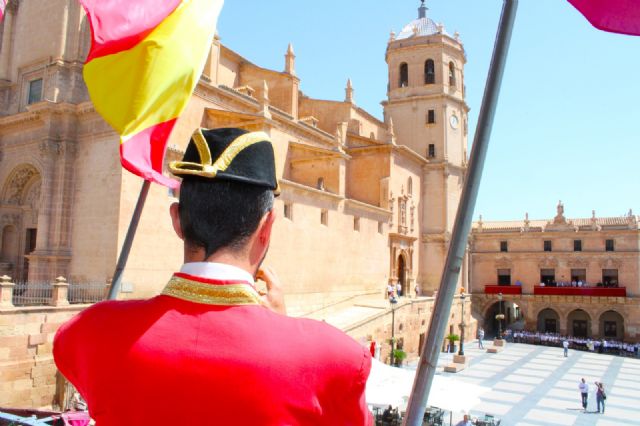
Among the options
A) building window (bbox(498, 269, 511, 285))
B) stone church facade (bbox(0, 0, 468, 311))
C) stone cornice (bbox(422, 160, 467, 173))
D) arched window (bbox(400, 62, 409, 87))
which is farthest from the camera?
building window (bbox(498, 269, 511, 285))

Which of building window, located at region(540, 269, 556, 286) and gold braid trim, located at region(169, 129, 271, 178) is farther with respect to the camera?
building window, located at region(540, 269, 556, 286)

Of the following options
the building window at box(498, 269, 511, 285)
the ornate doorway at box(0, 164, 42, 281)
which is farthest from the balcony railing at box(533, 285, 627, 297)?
the ornate doorway at box(0, 164, 42, 281)

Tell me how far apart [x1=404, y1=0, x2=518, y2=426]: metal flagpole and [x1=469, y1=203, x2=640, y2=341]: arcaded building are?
1752 inches

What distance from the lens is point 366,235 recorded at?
91.4 ft

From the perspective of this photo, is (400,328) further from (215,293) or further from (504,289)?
(215,293)

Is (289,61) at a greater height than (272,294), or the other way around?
(289,61)

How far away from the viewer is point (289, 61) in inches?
1069

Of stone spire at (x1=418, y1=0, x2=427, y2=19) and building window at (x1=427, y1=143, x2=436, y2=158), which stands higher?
stone spire at (x1=418, y1=0, x2=427, y2=19)

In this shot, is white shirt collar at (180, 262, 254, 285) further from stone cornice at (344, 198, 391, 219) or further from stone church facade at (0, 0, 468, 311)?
stone cornice at (344, 198, 391, 219)

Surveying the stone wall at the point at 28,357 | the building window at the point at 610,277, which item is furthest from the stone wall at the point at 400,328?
the building window at the point at 610,277

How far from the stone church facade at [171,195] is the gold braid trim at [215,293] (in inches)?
593

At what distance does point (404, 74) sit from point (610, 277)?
25.0 meters

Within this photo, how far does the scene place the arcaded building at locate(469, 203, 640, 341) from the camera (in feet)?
136

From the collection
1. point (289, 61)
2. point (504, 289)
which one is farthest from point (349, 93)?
point (504, 289)
